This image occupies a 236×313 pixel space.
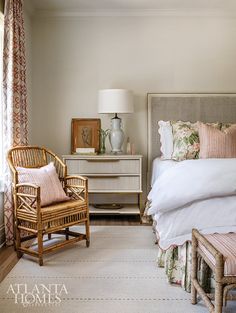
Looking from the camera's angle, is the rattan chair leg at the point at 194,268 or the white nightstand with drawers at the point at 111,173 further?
the white nightstand with drawers at the point at 111,173

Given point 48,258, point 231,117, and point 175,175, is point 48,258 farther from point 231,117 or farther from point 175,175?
point 231,117

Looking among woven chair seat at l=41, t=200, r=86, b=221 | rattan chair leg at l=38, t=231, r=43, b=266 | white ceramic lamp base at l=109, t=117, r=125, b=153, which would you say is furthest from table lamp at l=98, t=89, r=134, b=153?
rattan chair leg at l=38, t=231, r=43, b=266

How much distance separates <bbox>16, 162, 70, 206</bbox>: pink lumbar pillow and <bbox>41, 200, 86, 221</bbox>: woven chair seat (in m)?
0.06

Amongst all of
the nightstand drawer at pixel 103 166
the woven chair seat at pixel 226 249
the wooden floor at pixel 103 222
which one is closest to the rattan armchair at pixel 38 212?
the wooden floor at pixel 103 222

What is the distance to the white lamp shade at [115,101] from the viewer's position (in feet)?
13.4

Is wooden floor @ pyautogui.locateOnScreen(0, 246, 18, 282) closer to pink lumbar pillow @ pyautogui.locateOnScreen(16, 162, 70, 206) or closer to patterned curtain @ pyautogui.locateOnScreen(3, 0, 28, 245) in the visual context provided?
patterned curtain @ pyautogui.locateOnScreen(3, 0, 28, 245)

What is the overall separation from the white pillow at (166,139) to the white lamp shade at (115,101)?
48cm

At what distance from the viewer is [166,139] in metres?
4.11

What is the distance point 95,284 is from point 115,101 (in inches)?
89.2

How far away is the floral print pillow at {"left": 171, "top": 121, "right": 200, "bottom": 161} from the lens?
379cm

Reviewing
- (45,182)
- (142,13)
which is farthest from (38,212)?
(142,13)

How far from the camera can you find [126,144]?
181 inches

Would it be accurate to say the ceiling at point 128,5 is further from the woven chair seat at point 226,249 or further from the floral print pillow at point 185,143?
the woven chair seat at point 226,249

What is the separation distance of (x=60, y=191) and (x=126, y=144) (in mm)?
1594
